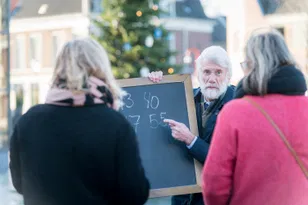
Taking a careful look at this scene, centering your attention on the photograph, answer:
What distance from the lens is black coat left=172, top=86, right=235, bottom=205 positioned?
3.75 meters

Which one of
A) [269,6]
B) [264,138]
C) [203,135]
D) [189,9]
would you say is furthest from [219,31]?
[264,138]

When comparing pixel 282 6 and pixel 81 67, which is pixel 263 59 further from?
pixel 282 6

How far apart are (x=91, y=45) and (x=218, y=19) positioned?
42.8 m

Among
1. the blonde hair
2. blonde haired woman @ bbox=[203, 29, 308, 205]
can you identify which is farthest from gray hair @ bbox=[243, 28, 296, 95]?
the blonde hair

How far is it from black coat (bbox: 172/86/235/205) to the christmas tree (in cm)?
1289

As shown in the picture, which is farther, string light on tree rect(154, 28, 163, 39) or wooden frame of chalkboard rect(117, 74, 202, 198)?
string light on tree rect(154, 28, 163, 39)

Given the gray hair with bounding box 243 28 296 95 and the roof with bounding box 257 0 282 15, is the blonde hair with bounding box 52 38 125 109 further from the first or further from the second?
the roof with bounding box 257 0 282 15

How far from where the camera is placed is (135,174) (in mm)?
2762

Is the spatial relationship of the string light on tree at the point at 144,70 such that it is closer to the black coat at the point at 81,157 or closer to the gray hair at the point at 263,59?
the gray hair at the point at 263,59

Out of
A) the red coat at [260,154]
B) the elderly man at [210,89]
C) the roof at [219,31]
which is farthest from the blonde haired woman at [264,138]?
the roof at [219,31]

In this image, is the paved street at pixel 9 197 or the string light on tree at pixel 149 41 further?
the string light on tree at pixel 149 41

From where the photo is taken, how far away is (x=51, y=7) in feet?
131

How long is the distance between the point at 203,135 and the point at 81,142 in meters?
1.34

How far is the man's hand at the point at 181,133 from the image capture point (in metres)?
3.77
